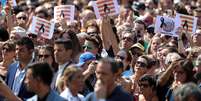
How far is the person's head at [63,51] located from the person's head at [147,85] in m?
0.91

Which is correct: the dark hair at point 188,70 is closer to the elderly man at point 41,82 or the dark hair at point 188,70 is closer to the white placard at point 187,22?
the elderly man at point 41,82

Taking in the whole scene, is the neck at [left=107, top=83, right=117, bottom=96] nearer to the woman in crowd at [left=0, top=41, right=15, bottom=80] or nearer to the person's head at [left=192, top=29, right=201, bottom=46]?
the woman in crowd at [left=0, top=41, right=15, bottom=80]

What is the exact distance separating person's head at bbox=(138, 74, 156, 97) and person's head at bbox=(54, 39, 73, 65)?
0.91 metres

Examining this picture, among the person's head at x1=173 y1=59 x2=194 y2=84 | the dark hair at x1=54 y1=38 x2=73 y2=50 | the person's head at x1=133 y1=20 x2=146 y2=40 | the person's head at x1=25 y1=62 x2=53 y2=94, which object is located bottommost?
the person's head at x1=133 y1=20 x2=146 y2=40

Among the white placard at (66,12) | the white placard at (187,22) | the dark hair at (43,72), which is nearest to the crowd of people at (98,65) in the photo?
the dark hair at (43,72)

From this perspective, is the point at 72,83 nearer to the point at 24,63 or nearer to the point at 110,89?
the point at 110,89

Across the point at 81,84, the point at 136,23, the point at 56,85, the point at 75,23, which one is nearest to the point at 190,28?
the point at 136,23

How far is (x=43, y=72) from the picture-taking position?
8109 mm

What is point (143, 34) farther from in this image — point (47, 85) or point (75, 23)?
point (47, 85)

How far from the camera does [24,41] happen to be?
34.3 ft

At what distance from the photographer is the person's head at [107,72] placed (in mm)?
7730

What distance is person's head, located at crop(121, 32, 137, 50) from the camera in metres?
12.4

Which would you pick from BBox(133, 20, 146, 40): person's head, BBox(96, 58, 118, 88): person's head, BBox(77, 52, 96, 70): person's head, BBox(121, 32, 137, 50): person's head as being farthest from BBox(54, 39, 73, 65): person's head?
BBox(133, 20, 146, 40): person's head

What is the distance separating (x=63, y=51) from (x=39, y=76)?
1.82 metres
